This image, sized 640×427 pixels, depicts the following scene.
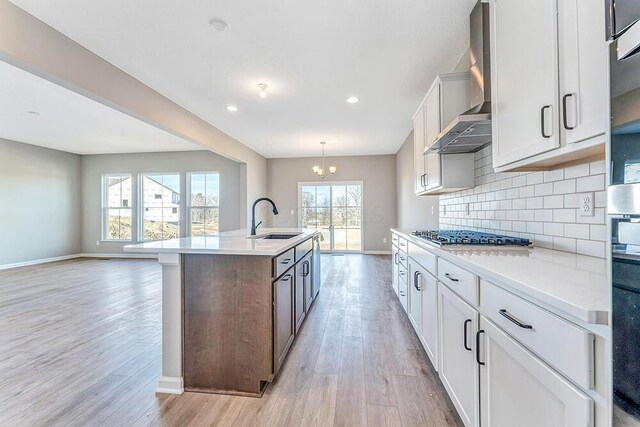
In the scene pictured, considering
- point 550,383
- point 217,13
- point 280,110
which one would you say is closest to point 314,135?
point 280,110

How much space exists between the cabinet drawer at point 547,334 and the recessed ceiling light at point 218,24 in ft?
8.56

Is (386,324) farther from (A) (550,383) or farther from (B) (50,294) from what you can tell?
(B) (50,294)

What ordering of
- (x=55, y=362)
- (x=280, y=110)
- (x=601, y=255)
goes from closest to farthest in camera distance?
1. (x=601, y=255)
2. (x=55, y=362)
3. (x=280, y=110)

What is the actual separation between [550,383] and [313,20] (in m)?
2.60

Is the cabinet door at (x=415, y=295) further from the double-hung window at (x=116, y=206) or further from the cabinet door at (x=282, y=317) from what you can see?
the double-hung window at (x=116, y=206)

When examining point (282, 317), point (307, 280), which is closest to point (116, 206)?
point (307, 280)

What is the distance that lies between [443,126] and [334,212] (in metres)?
5.44

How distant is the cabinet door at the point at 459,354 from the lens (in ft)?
4.22

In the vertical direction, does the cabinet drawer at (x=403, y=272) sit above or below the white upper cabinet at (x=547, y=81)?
below

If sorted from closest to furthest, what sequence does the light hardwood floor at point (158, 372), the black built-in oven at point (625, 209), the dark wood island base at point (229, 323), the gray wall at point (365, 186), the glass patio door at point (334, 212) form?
the black built-in oven at point (625, 209)
the light hardwood floor at point (158, 372)
the dark wood island base at point (229, 323)
the gray wall at point (365, 186)
the glass patio door at point (334, 212)

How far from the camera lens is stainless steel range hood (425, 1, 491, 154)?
181cm

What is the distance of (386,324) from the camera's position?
9.32 feet

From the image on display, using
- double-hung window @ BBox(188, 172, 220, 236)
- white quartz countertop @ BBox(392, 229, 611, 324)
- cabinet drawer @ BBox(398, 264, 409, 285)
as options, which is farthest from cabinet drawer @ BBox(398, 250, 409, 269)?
double-hung window @ BBox(188, 172, 220, 236)

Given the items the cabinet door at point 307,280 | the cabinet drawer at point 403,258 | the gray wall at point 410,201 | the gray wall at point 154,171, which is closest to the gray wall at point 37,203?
the gray wall at point 154,171
